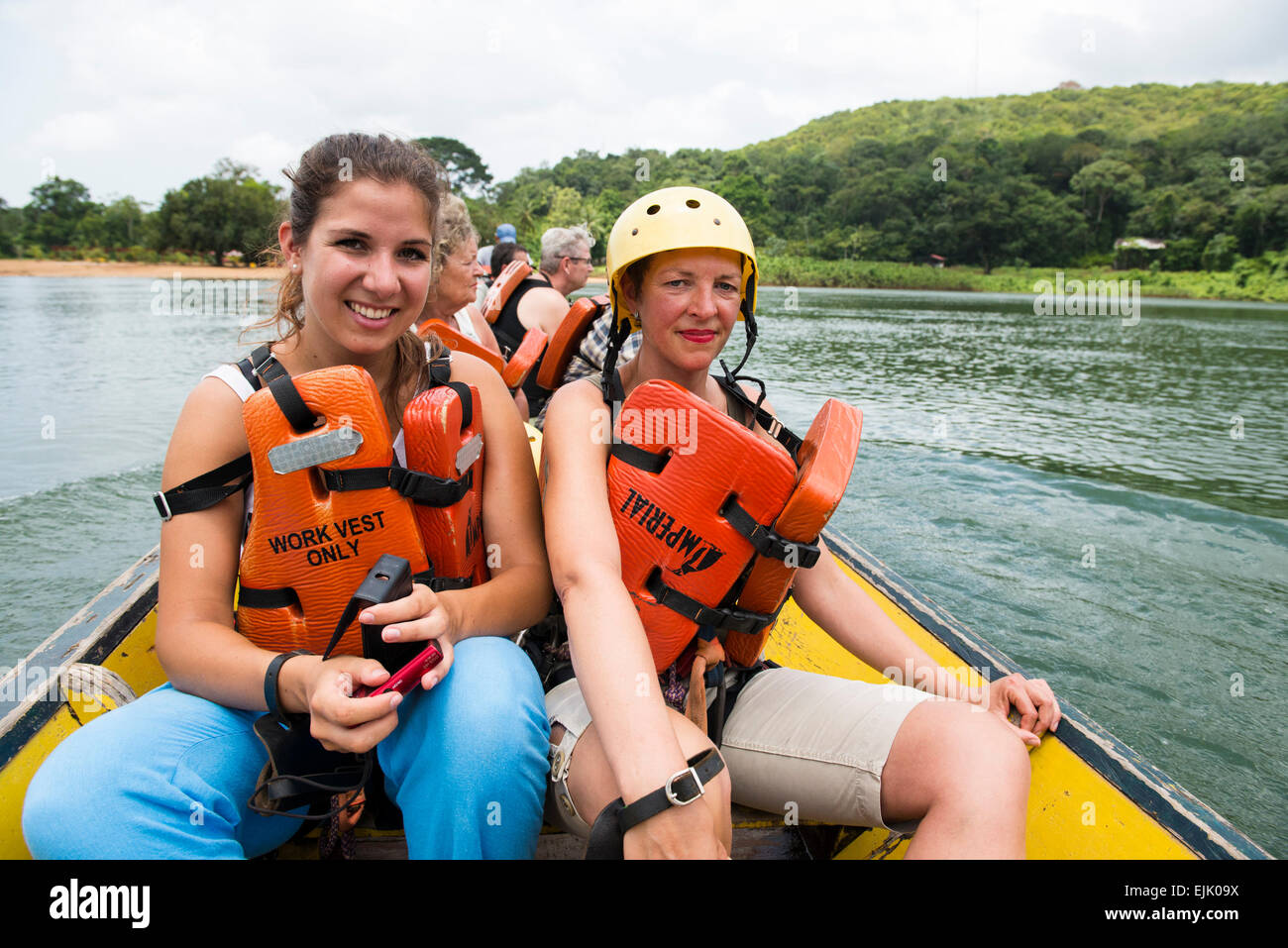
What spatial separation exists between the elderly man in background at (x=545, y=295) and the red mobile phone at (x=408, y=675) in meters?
3.76

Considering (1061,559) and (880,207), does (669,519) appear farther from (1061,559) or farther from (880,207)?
(880,207)

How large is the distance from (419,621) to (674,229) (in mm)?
1063

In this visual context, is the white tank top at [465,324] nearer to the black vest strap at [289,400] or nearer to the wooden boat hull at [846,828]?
the wooden boat hull at [846,828]

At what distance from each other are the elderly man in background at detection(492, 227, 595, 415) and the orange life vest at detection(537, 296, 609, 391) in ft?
3.32

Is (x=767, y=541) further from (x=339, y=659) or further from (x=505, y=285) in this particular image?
(x=505, y=285)

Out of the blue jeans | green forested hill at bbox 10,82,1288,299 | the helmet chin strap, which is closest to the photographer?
the blue jeans

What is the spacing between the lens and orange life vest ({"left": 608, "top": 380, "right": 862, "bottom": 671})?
1.75 metres

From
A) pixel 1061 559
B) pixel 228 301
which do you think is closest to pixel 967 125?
pixel 228 301

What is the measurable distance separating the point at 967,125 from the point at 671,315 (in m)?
109

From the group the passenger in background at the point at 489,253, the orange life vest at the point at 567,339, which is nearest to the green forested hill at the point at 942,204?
the passenger in background at the point at 489,253

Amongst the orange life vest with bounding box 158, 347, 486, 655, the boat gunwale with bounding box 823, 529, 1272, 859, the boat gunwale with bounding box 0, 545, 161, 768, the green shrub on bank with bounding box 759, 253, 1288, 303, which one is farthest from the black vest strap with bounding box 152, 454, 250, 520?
the green shrub on bank with bounding box 759, 253, 1288, 303

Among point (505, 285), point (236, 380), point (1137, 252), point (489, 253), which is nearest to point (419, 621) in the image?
point (236, 380)

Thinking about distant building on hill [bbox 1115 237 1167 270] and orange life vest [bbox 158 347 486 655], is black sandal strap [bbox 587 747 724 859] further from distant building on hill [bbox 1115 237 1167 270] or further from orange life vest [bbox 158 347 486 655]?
distant building on hill [bbox 1115 237 1167 270]

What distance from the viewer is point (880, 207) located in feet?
214
